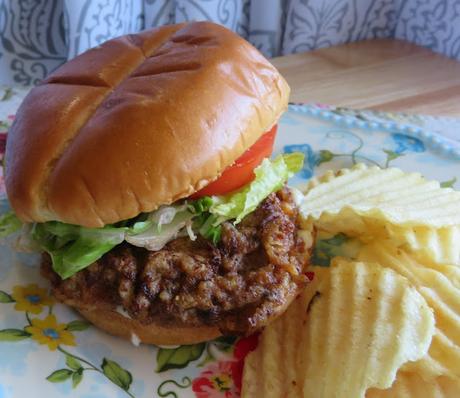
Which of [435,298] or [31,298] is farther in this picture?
[31,298]

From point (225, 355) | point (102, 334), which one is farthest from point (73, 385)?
point (225, 355)

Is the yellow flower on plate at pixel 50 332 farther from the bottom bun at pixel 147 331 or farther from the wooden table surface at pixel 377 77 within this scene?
the wooden table surface at pixel 377 77

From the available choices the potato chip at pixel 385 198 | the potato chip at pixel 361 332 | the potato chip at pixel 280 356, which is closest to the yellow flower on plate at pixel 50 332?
the potato chip at pixel 280 356

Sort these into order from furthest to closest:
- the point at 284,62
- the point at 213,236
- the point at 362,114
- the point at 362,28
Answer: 1. the point at 362,28
2. the point at 284,62
3. the point at 362,114
4. the point at 213,236

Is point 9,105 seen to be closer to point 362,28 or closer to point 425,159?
point 425,159

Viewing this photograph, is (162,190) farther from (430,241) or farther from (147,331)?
(430,241)

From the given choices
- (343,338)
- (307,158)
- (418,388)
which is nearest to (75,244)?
(343,338)

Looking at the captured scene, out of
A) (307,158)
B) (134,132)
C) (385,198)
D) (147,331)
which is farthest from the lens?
(307,158)
